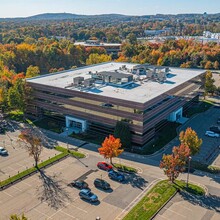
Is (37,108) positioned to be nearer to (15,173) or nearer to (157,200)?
(15,173)

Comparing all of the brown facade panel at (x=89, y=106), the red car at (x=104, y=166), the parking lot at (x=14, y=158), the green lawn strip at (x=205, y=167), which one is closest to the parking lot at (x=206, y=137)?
the green lawn strip at (x=205, y=167)

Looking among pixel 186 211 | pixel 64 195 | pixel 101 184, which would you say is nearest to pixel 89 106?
pixel 101 184

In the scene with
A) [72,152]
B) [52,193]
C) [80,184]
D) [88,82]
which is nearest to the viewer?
[52,193]

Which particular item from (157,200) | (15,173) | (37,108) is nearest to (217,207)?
(157,200)

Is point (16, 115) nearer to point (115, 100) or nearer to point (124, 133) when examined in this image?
point (115, 100)

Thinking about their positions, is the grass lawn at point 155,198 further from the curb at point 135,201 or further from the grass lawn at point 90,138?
the grass lawn at point 90,138

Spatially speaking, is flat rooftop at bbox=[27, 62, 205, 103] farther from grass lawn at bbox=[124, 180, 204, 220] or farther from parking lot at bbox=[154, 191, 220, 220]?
parking lot at bbox=[154, 191, 220, 220]
